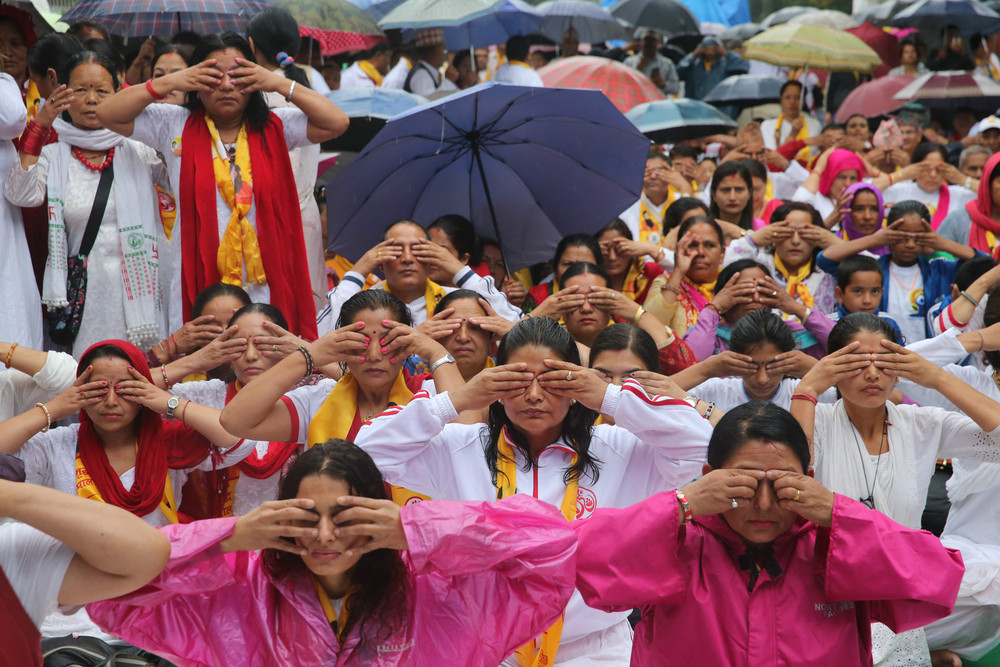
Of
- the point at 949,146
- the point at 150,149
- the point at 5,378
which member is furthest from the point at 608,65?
the point at 5,378

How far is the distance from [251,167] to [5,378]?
1450mm

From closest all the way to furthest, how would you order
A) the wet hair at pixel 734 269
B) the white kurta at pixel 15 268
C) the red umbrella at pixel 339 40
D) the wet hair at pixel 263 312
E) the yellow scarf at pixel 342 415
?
the yellow scarf at pixel 342 415
the wet hair at pixel 263 312
the white kurta at pixel 15 268
the wet hair at pixel 734 269
the red umbrella at pixel 339 40

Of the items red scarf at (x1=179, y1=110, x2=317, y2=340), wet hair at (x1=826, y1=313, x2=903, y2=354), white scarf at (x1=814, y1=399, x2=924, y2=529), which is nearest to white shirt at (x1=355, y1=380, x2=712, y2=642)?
white scarf at (x1=814, y1=399, x2=924, y2=529)

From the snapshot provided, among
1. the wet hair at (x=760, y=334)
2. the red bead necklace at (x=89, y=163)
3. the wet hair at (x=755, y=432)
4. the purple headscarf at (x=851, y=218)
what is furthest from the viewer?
the purple headscarf at (x=851, y=218)

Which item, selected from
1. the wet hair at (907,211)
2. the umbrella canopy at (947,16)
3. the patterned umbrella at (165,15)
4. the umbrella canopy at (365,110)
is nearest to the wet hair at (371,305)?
the patterned umbrella at (165,15)

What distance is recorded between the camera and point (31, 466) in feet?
14.4

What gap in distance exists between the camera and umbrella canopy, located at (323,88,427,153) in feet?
23.8

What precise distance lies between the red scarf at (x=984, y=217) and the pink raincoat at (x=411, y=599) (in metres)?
5.43

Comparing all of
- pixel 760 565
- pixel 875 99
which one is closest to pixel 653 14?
pixel 875 99

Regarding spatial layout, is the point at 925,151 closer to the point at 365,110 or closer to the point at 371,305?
the point at 365,110

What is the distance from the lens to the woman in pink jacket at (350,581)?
2.85m

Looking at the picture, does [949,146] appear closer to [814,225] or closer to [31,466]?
[814,225]

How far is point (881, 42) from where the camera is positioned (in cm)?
1386

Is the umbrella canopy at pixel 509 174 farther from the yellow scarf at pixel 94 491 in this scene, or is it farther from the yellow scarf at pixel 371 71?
the yellow scarf at pixel 371 71
